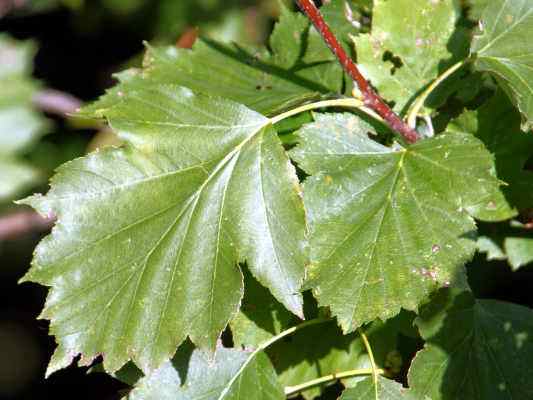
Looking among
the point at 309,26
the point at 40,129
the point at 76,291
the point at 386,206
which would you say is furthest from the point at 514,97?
the point at 40,129

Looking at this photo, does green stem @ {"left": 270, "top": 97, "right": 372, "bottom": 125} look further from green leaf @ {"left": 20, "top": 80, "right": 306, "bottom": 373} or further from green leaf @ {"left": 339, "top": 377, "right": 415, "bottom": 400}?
green leaf @ {"left": 339, "top": 377, "right": 415, "bottom": 400}

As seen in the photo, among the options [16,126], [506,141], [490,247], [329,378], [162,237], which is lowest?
[16,126]

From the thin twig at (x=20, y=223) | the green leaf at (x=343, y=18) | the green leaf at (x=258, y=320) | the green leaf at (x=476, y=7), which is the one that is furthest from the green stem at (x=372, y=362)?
the thin twig at (x=20, y=223)

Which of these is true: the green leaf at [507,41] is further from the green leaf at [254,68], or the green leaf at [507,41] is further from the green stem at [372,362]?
the green stem at [372,362]

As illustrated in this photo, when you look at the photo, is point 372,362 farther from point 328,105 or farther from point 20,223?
point 20,223

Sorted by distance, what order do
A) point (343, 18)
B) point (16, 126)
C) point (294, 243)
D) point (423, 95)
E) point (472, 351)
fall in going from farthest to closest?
point (16, 126)
point (343, 18)
point (423, 95)
point (472, 351)
point (294, 243)

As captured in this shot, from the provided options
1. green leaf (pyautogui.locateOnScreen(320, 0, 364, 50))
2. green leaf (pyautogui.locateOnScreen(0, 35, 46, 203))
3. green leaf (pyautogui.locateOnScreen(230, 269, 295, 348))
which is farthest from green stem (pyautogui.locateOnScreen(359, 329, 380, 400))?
green leaf (pyautogui.locateOnScreen(0, 35, 46, 203))

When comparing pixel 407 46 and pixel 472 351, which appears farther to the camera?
pixel 407 46

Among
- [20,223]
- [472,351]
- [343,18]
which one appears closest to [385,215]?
[472,351]
